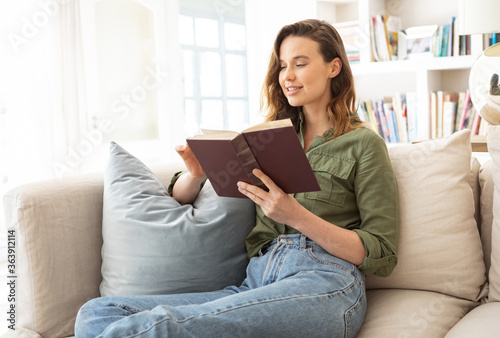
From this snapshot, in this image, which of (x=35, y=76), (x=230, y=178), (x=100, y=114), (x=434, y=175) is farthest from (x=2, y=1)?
(x=434, y=175)

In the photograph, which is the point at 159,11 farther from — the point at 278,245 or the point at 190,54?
the point at 278,245

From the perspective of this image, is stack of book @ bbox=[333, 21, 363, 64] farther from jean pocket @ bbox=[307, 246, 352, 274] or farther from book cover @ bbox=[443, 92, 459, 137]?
jean pocket @ bbox=[307, 246, 352, 274]

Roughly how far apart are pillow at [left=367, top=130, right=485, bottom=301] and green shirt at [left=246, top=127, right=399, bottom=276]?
0.08 meters

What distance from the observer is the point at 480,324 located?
136 centimetres

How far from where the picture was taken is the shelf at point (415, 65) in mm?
3381

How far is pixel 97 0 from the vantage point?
11.8 ft

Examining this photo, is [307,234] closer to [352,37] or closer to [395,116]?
[395,116]

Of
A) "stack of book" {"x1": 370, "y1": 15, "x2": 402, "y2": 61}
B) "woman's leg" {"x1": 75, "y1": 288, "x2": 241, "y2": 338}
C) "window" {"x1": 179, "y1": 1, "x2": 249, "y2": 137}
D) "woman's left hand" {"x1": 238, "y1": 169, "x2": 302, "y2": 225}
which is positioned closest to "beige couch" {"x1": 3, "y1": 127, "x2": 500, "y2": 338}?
"woman's leg" {"x1": 75, "y1": 288, "x2": 241, "y2": 338}

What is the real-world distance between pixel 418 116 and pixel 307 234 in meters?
2.34

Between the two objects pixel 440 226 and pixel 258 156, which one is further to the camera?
pixel 440 226

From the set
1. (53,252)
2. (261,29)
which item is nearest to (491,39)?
(261,29)

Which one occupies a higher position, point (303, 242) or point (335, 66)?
point (335, 66)

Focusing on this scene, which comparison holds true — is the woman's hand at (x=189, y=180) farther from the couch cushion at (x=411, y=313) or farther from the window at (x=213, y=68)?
the window at (x=213, y=68)

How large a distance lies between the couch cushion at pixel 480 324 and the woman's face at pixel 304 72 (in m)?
0.76
